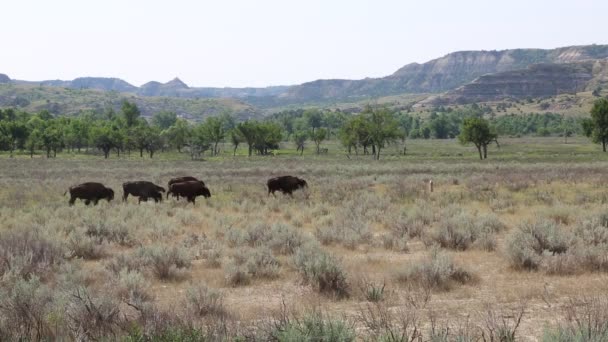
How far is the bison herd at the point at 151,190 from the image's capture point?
21031 millimetres

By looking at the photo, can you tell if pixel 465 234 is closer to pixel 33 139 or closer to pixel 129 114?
pixel 33 139

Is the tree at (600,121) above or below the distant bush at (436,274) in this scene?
above

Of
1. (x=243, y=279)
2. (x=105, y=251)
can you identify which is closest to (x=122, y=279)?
(x=243, y=279)

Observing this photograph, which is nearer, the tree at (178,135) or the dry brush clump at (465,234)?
the dry brush clump at (465,234)

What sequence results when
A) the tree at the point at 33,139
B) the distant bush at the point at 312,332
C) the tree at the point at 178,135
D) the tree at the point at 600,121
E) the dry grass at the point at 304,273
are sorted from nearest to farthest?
the distant bush at the point at 312,332
the dry grass at the point at 304,273
the tree at the point at 600,121
the tree at the point at 33,139
the tree at the point at 178,135

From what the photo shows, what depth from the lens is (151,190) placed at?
22.6 meters

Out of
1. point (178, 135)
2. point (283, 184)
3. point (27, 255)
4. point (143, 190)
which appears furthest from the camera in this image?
point (178, 135)

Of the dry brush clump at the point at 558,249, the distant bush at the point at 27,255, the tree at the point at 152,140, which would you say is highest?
the dry brush clump at the point at 558,249

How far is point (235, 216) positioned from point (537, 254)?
1015 cm

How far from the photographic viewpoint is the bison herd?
21031 millimetres

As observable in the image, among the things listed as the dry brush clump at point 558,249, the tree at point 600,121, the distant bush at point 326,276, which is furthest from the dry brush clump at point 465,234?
the tree at point 600,121

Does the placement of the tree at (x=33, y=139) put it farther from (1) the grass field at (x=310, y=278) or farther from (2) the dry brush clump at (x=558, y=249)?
(2) the dry brush clump at (x=558, y=249)

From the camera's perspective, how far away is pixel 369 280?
28.4 feet

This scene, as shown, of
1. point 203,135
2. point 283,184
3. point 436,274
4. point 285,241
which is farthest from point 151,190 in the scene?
point 203,135
